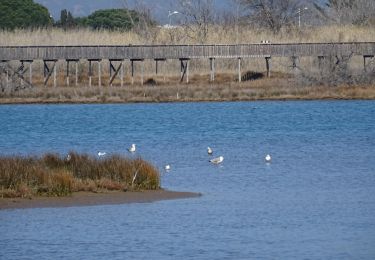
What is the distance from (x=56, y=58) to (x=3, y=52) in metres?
A: 3.85

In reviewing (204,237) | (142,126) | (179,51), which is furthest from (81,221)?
(179,51)

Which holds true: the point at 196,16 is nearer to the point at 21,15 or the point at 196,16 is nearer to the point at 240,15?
the point at 240,15

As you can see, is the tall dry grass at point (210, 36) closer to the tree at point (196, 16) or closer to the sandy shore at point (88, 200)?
the tree at point (196, 16)

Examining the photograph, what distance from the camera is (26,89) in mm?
83500

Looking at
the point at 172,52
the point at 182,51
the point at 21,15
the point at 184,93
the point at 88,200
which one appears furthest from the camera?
the point at 21,15

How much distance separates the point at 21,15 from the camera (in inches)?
5138

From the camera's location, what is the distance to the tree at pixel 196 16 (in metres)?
113

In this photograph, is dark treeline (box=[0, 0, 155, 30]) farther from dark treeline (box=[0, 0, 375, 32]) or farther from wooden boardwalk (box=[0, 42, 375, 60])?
wooden boardwalk (box=[0, 42, 375, 60])

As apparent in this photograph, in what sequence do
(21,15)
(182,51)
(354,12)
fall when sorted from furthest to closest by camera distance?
(21,15), (354,12), (182,51)

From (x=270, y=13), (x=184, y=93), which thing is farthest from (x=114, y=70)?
(x=270, y=13)

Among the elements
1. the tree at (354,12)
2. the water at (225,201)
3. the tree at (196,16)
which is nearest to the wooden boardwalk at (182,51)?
the tree at (196,16)

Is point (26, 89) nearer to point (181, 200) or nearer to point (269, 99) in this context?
point (269, 99)

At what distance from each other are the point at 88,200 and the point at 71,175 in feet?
4.07

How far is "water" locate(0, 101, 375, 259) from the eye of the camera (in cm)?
2369
